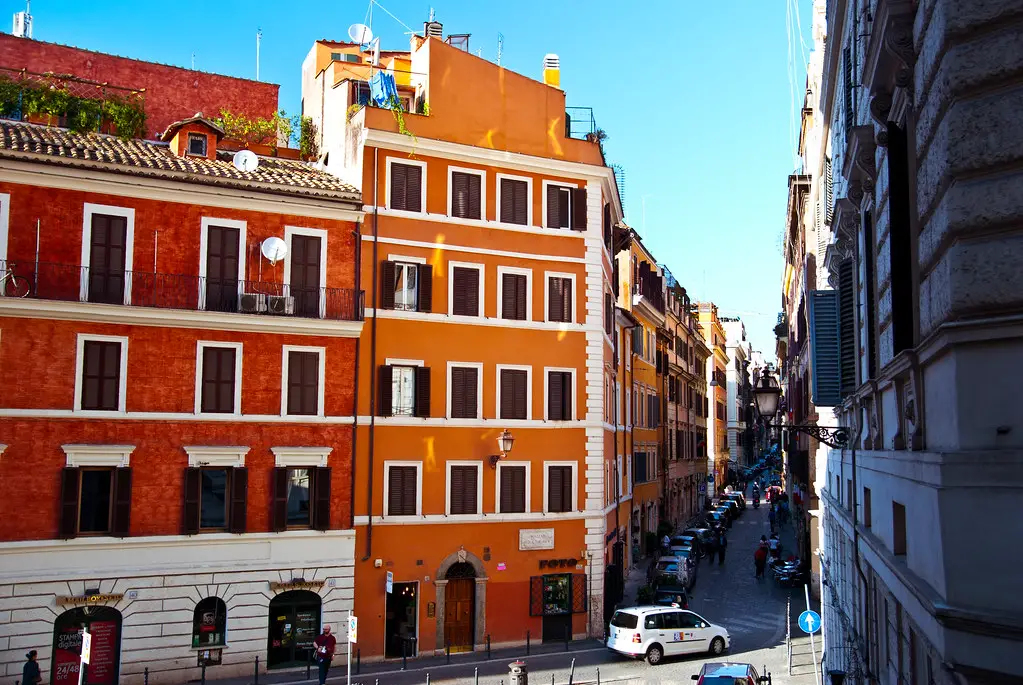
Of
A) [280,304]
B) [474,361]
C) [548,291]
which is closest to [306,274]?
[280,304]

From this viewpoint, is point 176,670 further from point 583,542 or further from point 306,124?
point 306,124

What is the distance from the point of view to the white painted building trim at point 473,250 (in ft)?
113

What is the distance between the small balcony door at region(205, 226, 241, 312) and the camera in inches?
1225

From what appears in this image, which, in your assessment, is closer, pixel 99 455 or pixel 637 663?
pixel 99 455

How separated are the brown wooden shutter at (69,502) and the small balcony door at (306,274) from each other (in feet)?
26.8

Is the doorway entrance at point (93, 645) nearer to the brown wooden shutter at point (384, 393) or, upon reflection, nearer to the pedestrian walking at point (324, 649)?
the pedestrian walking at point (324, 649)

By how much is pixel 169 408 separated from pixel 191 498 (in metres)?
2.71

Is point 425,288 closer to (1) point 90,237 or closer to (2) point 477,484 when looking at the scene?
(2) point 477,484

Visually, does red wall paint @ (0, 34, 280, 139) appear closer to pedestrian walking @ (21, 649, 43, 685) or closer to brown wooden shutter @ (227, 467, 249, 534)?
brown wooden shutter @ (227, 467, 249, 534)

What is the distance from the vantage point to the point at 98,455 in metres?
28.8

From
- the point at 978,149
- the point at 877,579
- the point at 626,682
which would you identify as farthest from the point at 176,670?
the point at 978,149

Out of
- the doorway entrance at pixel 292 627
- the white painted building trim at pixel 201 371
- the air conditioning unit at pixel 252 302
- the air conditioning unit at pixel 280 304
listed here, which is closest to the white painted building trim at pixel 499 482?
the doorway entrance at pixel 292 627

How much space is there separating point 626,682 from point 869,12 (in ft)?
67.5

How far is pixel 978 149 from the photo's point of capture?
792 centimetres
